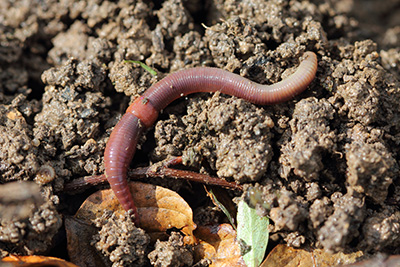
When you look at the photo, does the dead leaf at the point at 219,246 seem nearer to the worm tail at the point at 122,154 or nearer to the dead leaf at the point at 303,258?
the dead leaf at the point at 303,258

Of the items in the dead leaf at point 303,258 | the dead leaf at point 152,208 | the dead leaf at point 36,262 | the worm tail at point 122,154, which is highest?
the worm tail at point 122,154

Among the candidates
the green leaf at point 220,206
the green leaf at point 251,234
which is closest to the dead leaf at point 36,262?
the green leaf at point 220,206

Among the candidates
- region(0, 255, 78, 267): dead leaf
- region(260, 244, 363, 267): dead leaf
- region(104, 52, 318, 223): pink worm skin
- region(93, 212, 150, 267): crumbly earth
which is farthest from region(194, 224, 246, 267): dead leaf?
region(0, 255, 78, 267): dead leaf

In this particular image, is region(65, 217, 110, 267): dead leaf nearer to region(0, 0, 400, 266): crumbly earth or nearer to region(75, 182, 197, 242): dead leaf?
region(75, 182, 197, 242): dead leaf

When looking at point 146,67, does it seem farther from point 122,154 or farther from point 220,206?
point 220,206

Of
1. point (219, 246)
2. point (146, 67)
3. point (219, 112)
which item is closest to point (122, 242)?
point (219, 246)

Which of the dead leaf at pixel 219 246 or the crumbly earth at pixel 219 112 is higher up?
the crumbly earth at pixel 219 112
